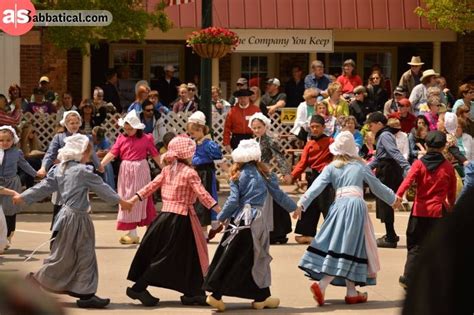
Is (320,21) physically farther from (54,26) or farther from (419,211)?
(419,211)

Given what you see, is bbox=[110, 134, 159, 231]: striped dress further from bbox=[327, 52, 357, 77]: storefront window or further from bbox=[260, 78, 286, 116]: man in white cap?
bbox=[327, 52, 357, 77]: storefront window

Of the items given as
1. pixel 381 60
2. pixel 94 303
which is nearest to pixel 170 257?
pixel 94 303

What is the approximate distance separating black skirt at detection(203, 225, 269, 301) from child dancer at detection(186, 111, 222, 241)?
330cm

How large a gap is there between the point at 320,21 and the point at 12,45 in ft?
21.0

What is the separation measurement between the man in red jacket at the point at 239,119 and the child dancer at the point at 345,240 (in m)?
7.21

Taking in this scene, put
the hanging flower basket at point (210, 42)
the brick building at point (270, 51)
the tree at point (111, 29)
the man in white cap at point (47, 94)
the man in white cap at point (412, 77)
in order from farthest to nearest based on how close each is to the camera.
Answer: the brick building at point (270, 51)
the man in white cap at point (412, 77)
the man in white cap at point (47, 94)
the tree at point (111, 29)
the hanging flower basket at point (210, 42)

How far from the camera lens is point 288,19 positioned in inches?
946

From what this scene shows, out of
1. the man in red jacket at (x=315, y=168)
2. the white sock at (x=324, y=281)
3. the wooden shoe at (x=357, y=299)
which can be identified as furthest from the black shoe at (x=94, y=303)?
the man in red jacket at (x=315, y=168)

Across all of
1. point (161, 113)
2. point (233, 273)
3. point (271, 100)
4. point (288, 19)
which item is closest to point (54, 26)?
point (161, 113)

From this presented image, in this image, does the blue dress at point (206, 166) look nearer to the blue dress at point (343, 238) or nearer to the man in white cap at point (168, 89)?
the blue dress at point (343, 238)

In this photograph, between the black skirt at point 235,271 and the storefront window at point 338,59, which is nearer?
the black skirt at point 235,271

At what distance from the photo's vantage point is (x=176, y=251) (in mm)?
9219

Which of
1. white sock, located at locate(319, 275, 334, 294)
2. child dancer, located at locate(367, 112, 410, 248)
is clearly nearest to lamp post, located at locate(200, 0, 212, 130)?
child dancer, located at locate(367, 112, 410, 248)

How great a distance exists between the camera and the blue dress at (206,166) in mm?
12805
